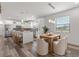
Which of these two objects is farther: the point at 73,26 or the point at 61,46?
the point at 73,26

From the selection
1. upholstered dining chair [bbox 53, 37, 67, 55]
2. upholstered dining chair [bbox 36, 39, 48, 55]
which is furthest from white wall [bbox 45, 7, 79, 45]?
upholstered dining chair [bbox 36, 39, 48, 55]

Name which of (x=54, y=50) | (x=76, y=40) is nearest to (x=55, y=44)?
Answer: (x=54, y=50)

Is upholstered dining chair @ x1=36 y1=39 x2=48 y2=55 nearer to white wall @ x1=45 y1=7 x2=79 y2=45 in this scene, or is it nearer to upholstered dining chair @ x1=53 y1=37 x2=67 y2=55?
upholstered dining chair @ x1=53 y1=37 x2=67 y2=55

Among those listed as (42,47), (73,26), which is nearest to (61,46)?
(42,47)

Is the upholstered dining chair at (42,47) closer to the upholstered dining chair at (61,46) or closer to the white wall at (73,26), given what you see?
the upholstered dining chair at (61,46)

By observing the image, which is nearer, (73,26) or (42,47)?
(42,47)

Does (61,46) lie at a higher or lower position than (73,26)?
lower

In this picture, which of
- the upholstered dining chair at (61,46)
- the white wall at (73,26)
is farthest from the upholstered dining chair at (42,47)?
the white wall at (73,26)

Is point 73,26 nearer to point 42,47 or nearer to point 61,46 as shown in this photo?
point 61,46

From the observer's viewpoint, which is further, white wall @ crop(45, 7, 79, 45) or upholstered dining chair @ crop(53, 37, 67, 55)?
white wall @ crop(45, 7, 79, 45)

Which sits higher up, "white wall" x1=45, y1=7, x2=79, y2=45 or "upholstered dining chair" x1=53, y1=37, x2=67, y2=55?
"white wall" x1=45, y1=7, x2=79, y2=45

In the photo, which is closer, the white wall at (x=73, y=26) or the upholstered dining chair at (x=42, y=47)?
the upholstered dining chair at (x=42, y=47)

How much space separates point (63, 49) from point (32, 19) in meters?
1.68

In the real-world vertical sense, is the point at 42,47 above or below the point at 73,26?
below
